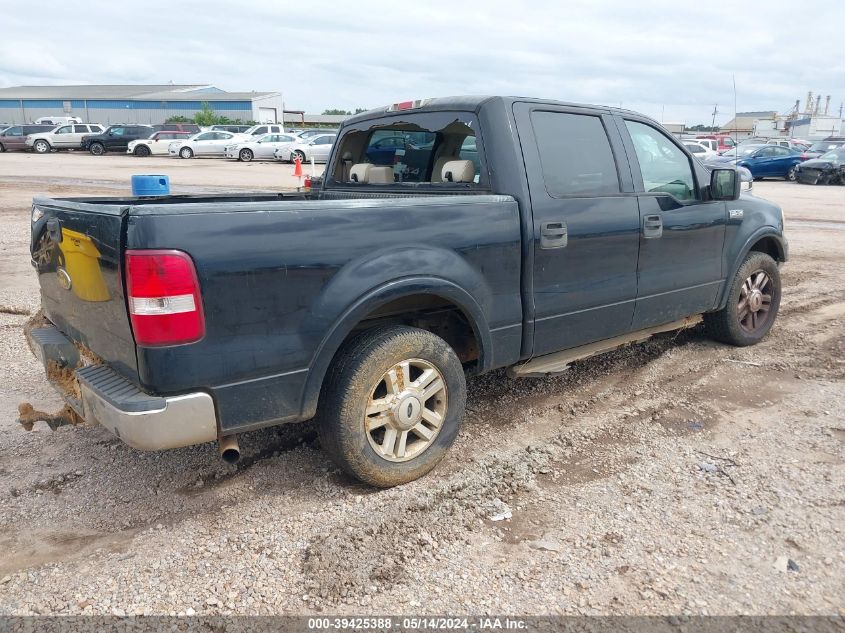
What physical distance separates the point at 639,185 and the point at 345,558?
2.87 meters

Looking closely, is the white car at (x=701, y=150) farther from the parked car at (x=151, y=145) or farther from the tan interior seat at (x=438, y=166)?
the parked car at (x=151, y=145)

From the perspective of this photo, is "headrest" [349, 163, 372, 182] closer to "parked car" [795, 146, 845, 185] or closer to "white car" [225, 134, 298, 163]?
"parked car" [795, 146, 845, 185]

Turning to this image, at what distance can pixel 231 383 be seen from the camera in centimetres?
274

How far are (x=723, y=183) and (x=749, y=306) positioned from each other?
4.26 ft

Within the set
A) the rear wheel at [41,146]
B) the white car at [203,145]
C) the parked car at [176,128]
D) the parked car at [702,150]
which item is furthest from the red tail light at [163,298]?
the rear wheel at [41,146]

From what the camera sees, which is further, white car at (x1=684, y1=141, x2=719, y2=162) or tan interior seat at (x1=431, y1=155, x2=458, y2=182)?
white car at (x1=684, y1=141, x2=719, y2=162)

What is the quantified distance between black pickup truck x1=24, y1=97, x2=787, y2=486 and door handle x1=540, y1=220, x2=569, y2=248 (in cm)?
1

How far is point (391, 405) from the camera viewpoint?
3.19m

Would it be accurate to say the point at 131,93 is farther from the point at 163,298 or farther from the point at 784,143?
the point at 163,298

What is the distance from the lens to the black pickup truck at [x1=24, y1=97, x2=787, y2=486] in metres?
2.62

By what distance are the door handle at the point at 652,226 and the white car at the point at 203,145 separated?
32717 millimetres

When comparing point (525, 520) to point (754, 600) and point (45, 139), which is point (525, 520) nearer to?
point (754, 600)

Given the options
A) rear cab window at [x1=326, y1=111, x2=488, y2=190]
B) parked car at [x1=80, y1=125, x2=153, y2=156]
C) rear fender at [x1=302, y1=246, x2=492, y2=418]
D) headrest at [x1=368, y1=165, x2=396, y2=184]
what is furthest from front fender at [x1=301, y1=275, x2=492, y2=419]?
parked car at [x1=80, y1=125, x2=153, y2=156]

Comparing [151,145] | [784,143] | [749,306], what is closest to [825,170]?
[784,143]
